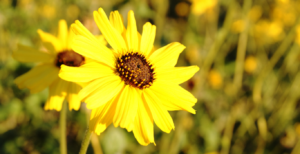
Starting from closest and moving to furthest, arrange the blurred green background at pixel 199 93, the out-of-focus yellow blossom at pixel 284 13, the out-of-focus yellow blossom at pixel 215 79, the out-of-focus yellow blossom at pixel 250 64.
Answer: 1. the blurred green background at pixel 199 93
2. the out-of-focus yellow blossom at pixel 215 79
3. the out-of-focus yellow blossom at pixel 250 64
4. the out-of-focus yellow blossom at pixel 284 13

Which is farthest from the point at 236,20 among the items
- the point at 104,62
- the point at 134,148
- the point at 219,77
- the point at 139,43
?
the point at 104,62

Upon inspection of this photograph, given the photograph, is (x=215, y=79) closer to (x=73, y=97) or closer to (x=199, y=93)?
(x=199, y=93)

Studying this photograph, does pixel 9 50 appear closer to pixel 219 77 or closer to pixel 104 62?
pixel 104 62

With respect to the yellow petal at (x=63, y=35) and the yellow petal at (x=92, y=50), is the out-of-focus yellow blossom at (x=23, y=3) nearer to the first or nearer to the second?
the yellow petal at (x=63, y=35)

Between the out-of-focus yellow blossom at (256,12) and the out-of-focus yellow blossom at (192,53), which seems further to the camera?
the out-of-focus yellow blossom at (256,12)

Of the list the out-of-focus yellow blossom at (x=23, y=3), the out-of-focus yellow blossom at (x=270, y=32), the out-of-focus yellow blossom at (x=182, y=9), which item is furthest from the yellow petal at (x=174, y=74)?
the out-of-focus yellow blossom at (x=182, y=9)

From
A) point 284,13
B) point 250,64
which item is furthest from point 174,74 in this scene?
point 284,13
